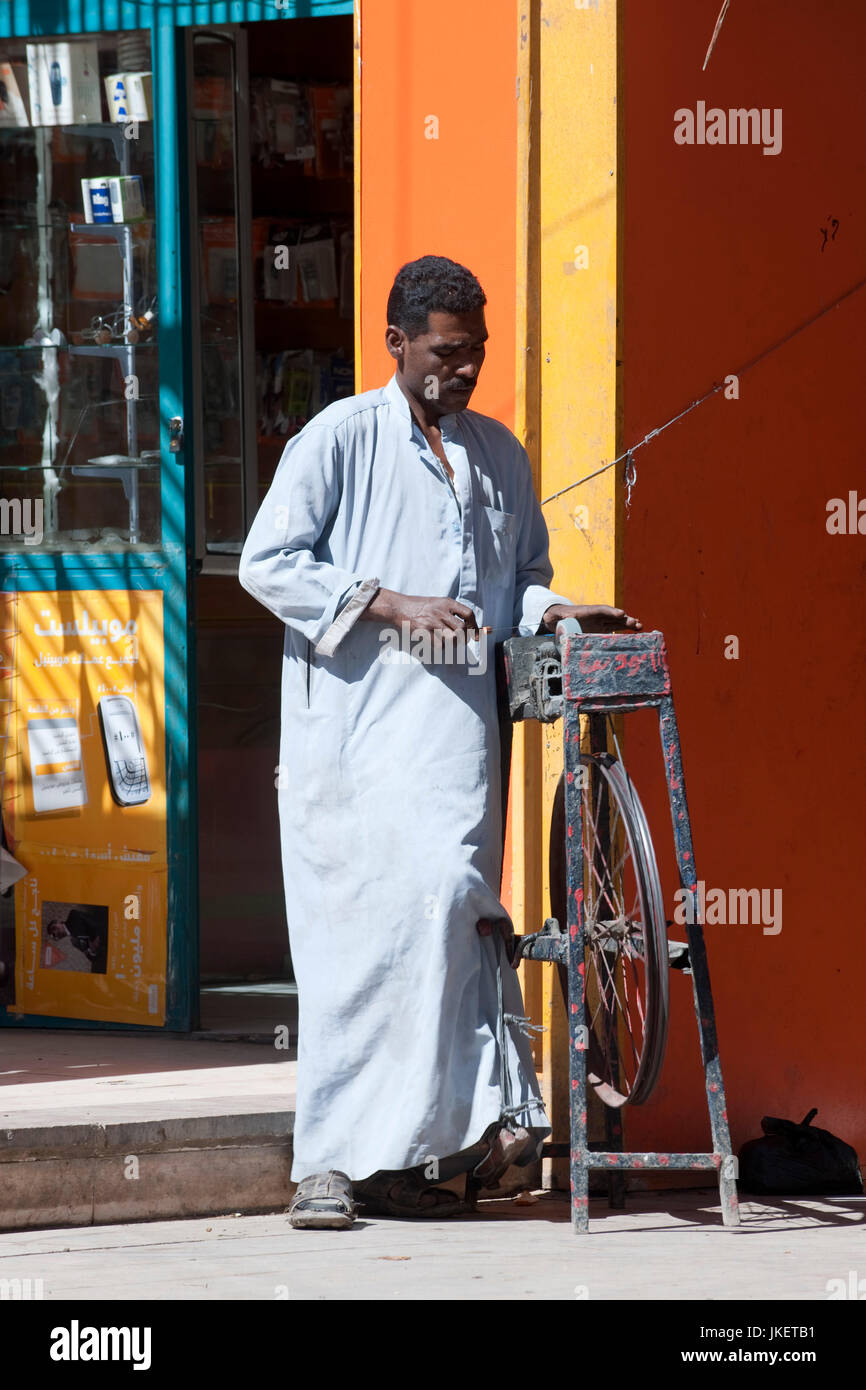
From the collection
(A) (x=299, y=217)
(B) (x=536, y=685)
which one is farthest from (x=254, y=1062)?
(A) (x=299, y=217)

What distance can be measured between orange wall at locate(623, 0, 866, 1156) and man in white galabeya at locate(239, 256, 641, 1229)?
700 millimetres

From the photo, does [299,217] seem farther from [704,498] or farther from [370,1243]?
[370,1243]

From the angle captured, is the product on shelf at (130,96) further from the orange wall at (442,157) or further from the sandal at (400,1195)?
the sandal at (400,1195)

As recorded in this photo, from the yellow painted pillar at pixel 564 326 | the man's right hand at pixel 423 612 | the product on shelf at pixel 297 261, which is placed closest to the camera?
the man's right hand at pixel 423 612

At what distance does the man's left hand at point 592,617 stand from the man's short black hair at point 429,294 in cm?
70

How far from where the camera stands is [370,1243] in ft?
13.1

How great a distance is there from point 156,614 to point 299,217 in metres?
2.05

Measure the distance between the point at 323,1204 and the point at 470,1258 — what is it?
0.43m

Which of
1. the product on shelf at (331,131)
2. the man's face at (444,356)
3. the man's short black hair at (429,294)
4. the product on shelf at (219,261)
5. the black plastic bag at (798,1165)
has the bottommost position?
the black plastic bag at (798,1165)

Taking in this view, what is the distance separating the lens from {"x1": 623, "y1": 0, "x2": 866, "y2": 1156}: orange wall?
485cm

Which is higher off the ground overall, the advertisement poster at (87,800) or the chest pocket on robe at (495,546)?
the chest pocket on robe at (495,546)

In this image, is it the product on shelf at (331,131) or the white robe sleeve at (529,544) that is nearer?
the white robe sleeve at (529,544)

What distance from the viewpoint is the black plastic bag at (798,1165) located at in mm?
4734

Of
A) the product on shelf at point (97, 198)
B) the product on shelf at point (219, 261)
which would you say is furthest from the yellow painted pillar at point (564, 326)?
the product on shelf at point (219, 261)
